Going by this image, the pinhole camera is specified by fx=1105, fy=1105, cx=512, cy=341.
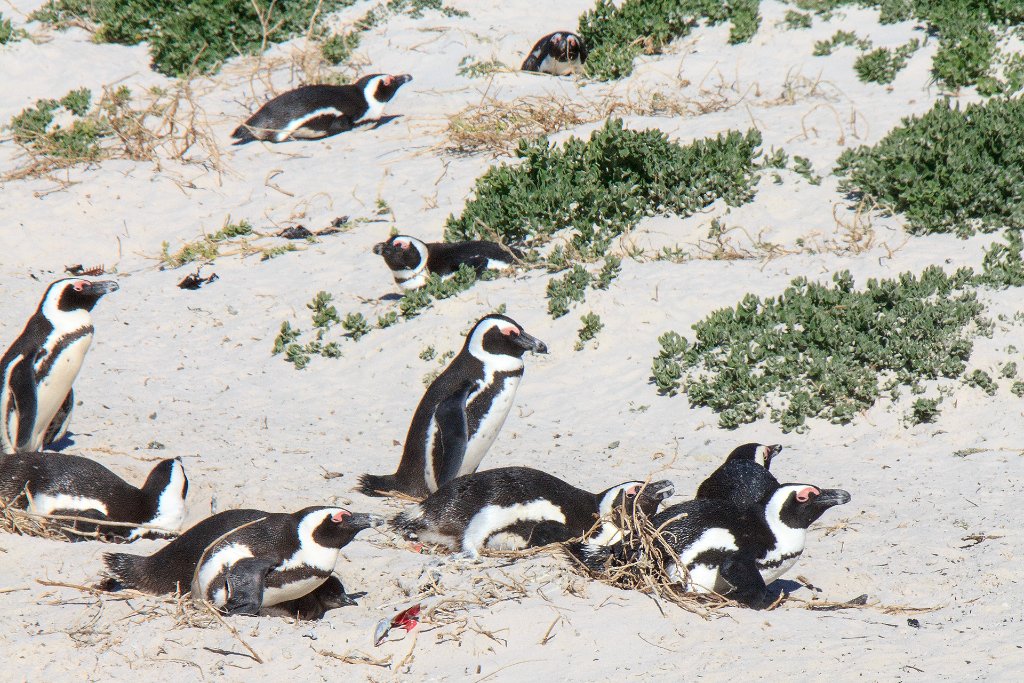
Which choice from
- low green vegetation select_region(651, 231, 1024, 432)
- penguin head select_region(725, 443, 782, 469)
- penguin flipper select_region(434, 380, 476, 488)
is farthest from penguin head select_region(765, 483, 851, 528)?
low green vegetation select_region(651, 231, 1024, 432)

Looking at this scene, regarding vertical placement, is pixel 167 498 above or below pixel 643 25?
below

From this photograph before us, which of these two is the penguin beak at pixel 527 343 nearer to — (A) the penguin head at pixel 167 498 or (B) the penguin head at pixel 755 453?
(B) the penguin head at pixel 755 453

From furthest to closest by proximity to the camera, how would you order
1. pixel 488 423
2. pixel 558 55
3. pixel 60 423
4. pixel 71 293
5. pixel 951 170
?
pixel 558 55, pixel 951 170, pixel 60 423, pixel 71 293, pixel 488 423

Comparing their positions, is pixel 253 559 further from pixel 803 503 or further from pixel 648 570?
pixel 803 503

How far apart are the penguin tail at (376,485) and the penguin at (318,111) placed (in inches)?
240

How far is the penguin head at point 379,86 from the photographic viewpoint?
439 inches

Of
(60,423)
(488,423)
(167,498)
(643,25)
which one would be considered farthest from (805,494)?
(643,25)

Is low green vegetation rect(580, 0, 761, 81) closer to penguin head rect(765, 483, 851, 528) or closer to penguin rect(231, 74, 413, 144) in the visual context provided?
penguin rect(231, 74, 413, 144)

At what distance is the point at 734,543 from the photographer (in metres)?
4.27

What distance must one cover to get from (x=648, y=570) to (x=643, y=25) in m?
8.33

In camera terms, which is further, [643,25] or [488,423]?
[643,25]

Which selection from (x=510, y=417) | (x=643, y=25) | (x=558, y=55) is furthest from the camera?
(x=643, y=25)

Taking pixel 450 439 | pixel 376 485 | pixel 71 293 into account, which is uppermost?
pixel 71 293

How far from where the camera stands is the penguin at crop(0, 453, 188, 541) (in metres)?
5.04
